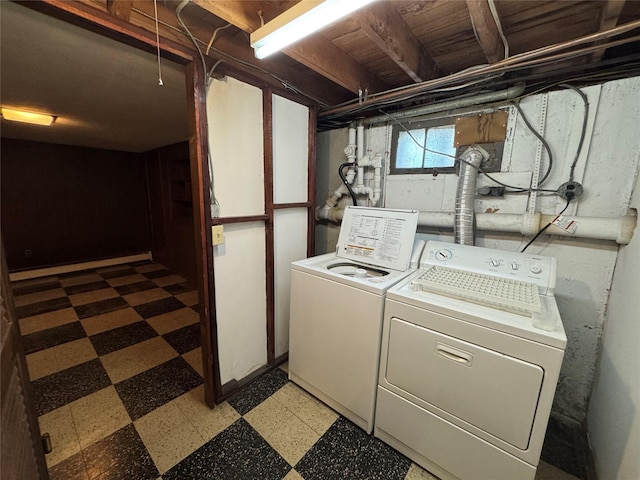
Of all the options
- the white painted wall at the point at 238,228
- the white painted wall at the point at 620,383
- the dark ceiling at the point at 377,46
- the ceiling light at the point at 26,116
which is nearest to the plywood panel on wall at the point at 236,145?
the white painted wall at the point at 238,228

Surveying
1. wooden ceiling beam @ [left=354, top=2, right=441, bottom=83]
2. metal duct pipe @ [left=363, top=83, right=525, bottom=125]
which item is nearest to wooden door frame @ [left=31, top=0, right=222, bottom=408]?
wooden ceiling beam @ [left=354, top=2, right=441, bottom=83]

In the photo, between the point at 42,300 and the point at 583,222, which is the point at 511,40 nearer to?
the point at 583,222

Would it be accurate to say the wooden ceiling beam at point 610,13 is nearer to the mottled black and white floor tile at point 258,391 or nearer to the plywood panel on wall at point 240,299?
the plywood panel on wall at point 240,299

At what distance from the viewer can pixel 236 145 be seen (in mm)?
1543

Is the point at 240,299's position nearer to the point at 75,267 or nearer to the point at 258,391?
the point at 258,391

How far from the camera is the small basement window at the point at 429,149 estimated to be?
1669mm

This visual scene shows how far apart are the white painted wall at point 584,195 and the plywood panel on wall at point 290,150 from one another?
129 cm

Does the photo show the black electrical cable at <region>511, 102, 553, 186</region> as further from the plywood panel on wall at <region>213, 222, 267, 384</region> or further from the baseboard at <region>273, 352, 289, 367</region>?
the baseboard at <region>273, 352, 289, 367</region>

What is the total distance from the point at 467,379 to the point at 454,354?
0.36ft

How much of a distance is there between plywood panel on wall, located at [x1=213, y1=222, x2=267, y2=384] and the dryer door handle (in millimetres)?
1203

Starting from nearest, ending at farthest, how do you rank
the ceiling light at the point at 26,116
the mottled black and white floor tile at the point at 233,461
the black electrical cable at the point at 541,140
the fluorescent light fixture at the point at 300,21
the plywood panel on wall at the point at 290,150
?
the fluorescent light fixture at the point at 300,21 → the mottled black and white floor tile at the point at 233,461 → the black electrical cable at the point at 541,140 → the plywood panel on wall at the point at 290,150 → the ceiling light at the point at 26,116

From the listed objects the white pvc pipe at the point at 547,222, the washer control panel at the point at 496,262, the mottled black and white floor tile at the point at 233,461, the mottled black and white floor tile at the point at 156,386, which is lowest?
the mottled black and white floor tile at the point at 233,461

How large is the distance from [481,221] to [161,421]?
2.33 m

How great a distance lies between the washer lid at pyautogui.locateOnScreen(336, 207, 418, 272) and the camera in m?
1.69
